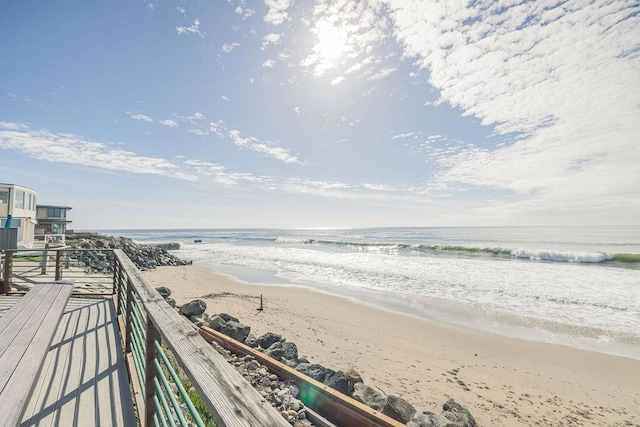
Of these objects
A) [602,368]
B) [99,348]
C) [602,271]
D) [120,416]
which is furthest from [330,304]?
[602,271]

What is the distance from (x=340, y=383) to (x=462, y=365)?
4207mm

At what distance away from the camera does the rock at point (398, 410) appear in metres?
4.49

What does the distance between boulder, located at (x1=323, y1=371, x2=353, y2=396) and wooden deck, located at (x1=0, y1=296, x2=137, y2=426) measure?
3.02 m

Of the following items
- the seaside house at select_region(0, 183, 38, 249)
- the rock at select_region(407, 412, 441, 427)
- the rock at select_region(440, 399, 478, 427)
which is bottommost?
the rock at select_region(440, 399, 478, 427)

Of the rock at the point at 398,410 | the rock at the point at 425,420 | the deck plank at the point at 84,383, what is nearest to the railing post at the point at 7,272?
the deck plank at the point at 84,383

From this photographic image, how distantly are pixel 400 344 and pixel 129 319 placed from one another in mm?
7070

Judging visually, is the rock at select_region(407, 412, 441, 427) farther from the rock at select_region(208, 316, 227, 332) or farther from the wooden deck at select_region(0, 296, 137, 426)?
the rock at select_region(208, 316, 227, 332)

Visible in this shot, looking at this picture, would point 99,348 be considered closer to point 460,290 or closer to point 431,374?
point 431,374

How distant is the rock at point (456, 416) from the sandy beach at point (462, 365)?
1.94 ft

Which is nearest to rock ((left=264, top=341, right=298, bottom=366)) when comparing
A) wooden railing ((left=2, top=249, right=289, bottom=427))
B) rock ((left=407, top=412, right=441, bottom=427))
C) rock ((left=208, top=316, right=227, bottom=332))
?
rock ((left=208, top=316, right=227, bottom=332))

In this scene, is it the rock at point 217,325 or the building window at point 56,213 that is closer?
the rock at point 217,325

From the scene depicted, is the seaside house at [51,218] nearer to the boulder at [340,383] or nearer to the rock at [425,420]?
the boulder at [340,383]

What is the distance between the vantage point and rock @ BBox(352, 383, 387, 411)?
15.8ft

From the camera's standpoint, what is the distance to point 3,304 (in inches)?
239
